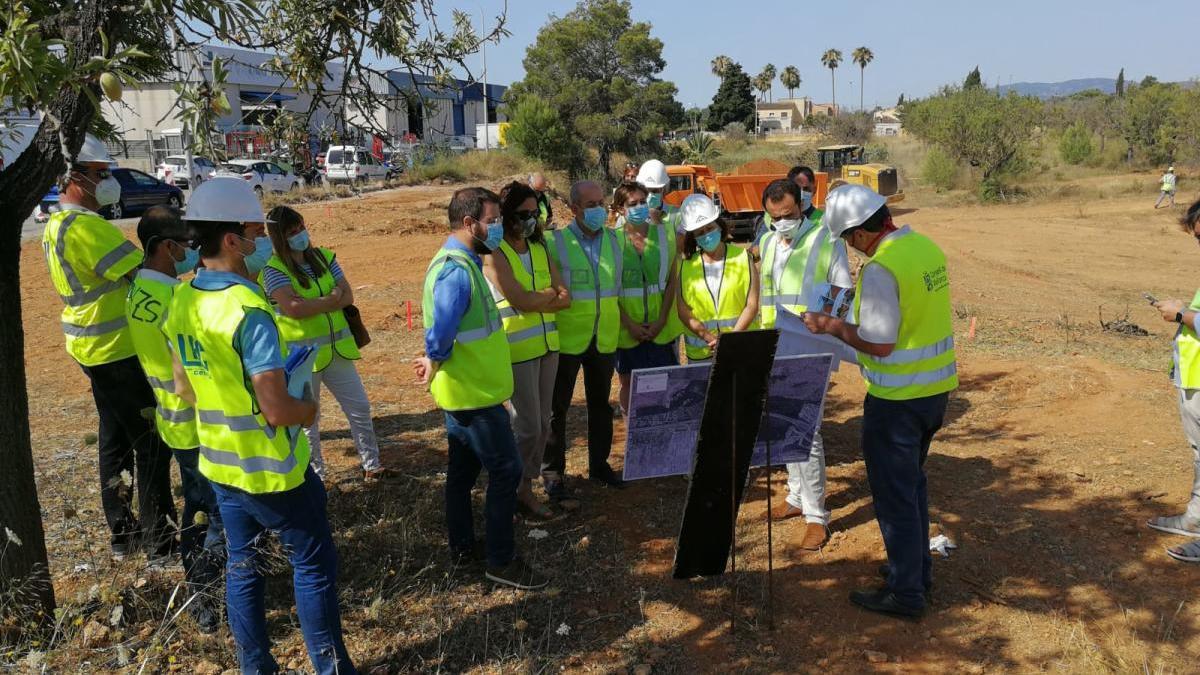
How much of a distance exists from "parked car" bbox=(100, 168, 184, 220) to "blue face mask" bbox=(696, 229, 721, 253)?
20922 millimetres

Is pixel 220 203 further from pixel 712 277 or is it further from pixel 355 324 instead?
pixel 712 277

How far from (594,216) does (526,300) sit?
79cm

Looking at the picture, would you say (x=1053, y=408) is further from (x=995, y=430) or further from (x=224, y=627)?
(x=224, y=627)

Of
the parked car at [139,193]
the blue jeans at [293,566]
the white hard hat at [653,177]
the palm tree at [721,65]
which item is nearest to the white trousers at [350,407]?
the blue jeans at [293,566]

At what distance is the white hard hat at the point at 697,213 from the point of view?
184 inches

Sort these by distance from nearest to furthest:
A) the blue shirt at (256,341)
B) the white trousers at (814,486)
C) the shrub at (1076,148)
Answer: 1. the blue shirt at (256,341)
2. the white trousers at (814,486)
3. the shrub at (1076,148)

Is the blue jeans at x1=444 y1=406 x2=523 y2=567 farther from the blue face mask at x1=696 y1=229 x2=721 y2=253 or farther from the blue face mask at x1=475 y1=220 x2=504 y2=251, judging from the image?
the blue face mask at x1=696 y1=229 x2=721 y2=253

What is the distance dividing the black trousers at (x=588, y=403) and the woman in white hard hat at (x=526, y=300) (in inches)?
14.4

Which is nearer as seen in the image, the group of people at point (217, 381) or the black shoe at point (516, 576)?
the group of people at point (217, 381)

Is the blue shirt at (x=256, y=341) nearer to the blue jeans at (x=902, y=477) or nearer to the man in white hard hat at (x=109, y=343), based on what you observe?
the man in white hard hat at (x=109, y=343)

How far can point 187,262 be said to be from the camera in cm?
383

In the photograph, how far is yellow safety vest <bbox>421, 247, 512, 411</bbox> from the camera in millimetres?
3717

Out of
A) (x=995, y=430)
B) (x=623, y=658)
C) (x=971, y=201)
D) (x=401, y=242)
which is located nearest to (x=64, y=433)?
(x=623, y=658)

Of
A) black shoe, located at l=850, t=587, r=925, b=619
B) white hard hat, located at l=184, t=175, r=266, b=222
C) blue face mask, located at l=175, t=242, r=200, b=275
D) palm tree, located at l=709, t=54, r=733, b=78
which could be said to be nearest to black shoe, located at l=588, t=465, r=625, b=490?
black shoe, located at l=850, t=587, r=925, b=619
